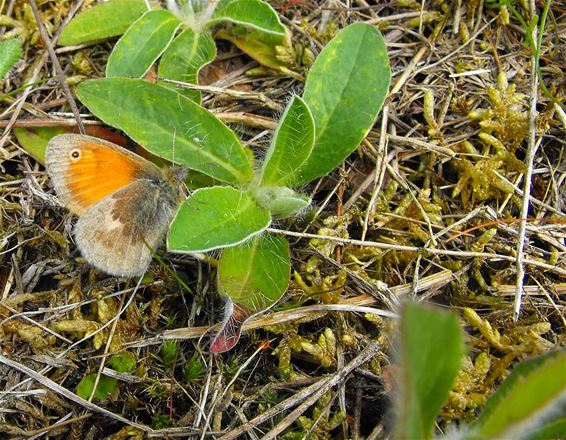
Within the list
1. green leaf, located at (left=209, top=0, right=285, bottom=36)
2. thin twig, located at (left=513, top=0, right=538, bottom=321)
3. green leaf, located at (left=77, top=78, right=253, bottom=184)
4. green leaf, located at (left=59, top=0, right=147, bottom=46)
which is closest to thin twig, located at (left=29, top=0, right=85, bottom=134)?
green leaf, located at (left=59, top=0, right=147, bottom=46)

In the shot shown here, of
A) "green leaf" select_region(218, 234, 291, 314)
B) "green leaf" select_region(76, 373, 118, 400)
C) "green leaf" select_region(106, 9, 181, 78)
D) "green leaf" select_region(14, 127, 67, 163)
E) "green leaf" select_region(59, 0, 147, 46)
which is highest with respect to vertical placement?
"green leaf" select_region(59, 0, 147, 46)

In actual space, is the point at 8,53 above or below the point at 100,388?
above

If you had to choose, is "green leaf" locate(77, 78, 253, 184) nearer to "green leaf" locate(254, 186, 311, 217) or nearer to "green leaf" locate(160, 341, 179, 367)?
"green leaf" locate(254, 186, 311, 217)

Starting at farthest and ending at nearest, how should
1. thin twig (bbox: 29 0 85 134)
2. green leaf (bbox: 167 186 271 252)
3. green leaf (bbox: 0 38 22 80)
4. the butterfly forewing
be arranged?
green leaf (bbox: 0 38 22 80)
thin twig (bbox: 29 0 85 134)
the butterfly forewing
green leaf (bbox: 167 186 271 252)

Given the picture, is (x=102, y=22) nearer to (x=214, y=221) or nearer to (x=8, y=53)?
(x=8, y=53)

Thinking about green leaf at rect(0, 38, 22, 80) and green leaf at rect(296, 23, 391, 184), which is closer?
green leaf at rect(296, 23, 391, 184)

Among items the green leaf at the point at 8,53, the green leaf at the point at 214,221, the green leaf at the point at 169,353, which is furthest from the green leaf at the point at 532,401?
the green leaf at the point at 8,53

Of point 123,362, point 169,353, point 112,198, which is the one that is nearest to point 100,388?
point 123,362
